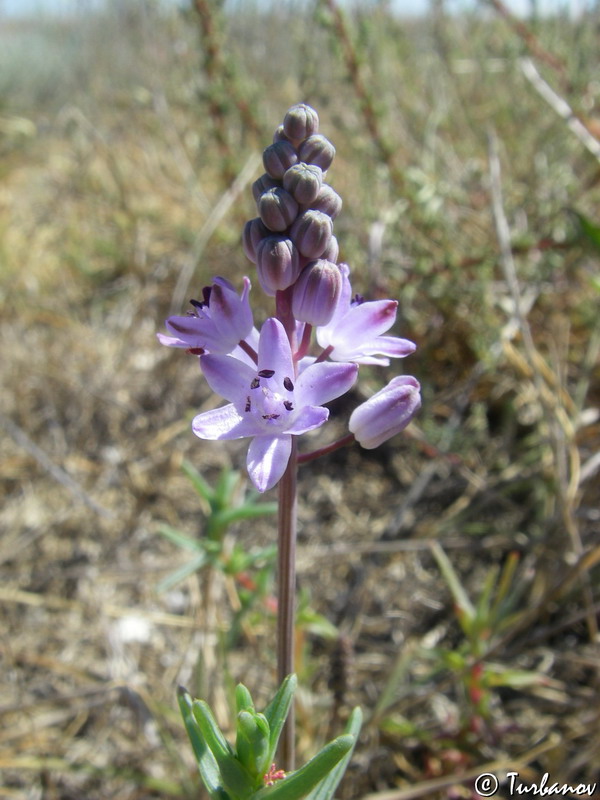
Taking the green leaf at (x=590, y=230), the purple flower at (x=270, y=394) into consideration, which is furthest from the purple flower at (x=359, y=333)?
the green leaf at (x=590, y=230)

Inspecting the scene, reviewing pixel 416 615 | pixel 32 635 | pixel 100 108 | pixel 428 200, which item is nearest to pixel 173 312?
pixel 428 200

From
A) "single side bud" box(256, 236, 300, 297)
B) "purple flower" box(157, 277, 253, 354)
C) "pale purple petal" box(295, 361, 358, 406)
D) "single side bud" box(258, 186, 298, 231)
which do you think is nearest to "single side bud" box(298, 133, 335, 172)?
"single side bud" box(258, 186, 298, 231)

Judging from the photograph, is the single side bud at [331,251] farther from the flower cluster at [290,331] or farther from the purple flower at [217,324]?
the purple flower at [217,324]

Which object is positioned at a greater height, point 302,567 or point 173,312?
point 173,312

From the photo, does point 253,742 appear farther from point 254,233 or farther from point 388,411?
point 254,233

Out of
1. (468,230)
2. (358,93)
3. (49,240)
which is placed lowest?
(468,230)

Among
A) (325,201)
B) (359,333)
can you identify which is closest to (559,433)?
(359,333)

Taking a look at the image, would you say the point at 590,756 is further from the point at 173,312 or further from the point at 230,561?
the point at 173,312

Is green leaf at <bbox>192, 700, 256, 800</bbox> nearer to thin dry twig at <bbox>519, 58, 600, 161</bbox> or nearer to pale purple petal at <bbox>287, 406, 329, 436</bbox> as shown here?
pale purple petal at <bbox>287, 406, 329, 436</bbox>
